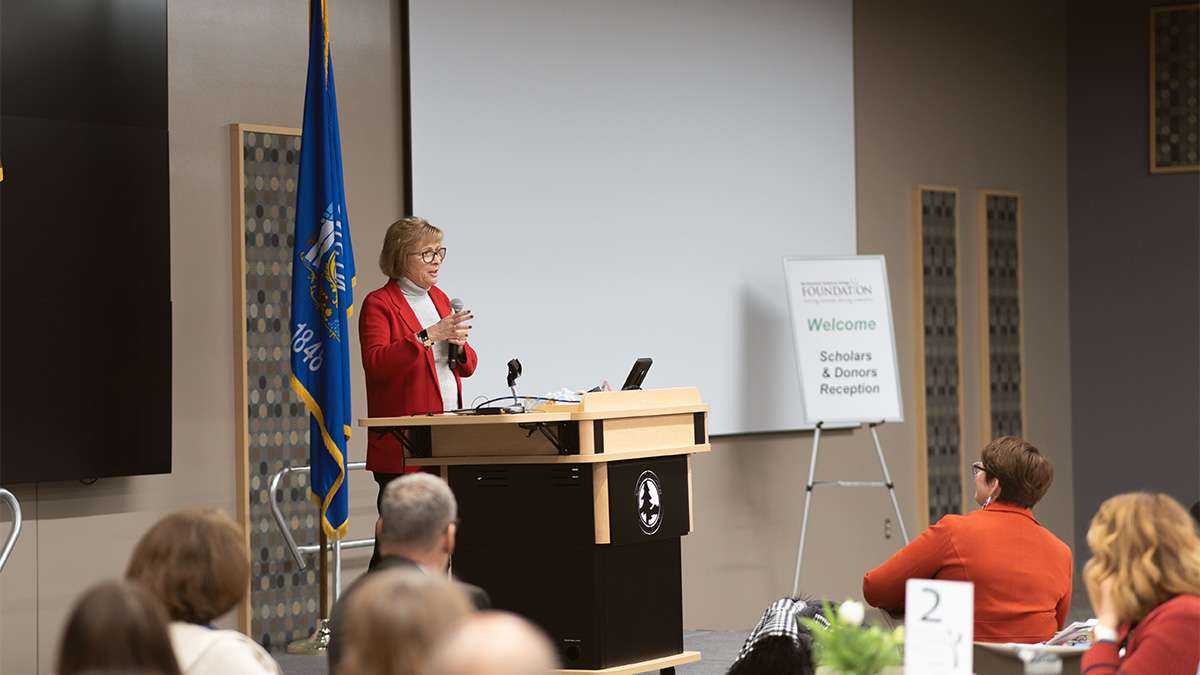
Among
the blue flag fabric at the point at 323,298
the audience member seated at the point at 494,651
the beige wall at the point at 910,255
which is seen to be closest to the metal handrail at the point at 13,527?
the blue flag fabric at the point at 323,298

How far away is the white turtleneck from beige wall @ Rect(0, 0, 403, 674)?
123 cm

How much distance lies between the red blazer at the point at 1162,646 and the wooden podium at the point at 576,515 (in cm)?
188

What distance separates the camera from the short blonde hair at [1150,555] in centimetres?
284

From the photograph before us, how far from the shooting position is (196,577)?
2.52 metres

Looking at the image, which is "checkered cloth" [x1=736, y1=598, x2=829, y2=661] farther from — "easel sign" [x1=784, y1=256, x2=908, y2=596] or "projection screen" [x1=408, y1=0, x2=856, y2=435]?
"easel sign" [x1=784, y1=256, x2=908, y2=596]

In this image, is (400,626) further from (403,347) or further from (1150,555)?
(403,347)

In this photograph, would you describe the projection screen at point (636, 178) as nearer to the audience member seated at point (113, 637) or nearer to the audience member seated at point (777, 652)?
the audience member seated at point (777, 652)

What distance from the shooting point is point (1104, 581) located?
2.88 metres

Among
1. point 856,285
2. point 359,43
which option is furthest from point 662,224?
point 359,43

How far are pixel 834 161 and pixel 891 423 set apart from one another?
1651mm

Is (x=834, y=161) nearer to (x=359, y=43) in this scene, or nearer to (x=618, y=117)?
(x=618, y=117)

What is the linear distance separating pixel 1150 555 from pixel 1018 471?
1.20 m

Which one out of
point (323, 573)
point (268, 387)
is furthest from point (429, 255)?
point (268, 387)

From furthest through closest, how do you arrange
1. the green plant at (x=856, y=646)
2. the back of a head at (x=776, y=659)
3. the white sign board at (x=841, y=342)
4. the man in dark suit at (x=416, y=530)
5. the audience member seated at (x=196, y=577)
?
1. the white sign board at (x=841, y=342)
2. the back of a head at (x=776, y=659)
3. the man in dark suit at (x=416, y=530)
4. the green plant at (x=856, y=646)
5. the audience member seated at (x=196, y=577)
